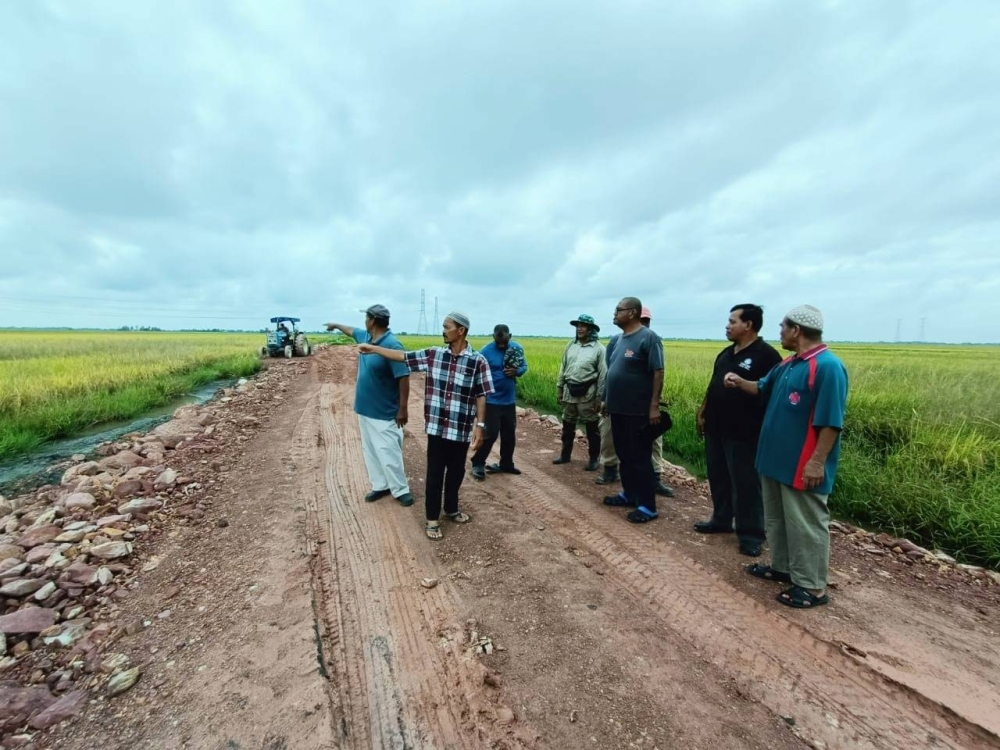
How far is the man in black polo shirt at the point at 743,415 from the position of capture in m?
3.45

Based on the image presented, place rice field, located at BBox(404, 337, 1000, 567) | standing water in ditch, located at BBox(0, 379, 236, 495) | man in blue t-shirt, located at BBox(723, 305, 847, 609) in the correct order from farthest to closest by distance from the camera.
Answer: standing water in ditch, located at BBox(0, 379, 236, 495), rice field, located at BBox(404, 337, 1000, 567), man in blue t-shirt, located at BBox(723, 305, 847, 609)

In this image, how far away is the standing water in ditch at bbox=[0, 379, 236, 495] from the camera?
557cm

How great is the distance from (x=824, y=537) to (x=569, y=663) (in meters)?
1.84

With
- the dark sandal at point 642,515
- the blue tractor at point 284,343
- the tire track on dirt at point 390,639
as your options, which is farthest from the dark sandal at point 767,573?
the blue tractor at point 284,343

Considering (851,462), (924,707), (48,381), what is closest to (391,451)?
(924,707)

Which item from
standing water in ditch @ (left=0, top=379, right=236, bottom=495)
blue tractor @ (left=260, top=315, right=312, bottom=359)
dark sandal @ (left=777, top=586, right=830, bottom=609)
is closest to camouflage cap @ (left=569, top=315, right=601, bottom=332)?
dark sandal @ (left=777, top=586, right=830, bottom=609)

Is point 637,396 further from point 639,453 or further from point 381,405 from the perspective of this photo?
point 381,405

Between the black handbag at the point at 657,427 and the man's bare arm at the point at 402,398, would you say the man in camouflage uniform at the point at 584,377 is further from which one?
the man's bare arm at the point at 402,398

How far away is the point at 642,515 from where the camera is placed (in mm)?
4043

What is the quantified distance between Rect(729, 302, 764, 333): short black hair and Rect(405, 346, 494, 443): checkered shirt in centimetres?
205

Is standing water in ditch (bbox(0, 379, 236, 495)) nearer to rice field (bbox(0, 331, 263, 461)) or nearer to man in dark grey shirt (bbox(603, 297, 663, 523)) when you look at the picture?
rice field (bbox(0, 331, 263, 461))

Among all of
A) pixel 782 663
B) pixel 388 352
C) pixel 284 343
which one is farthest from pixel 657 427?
pixel 284 343

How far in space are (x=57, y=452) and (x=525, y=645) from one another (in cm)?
819

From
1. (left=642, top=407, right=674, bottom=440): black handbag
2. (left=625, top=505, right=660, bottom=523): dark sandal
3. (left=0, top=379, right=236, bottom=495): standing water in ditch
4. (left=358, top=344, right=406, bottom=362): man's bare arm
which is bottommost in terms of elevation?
(left=0, top=379, right=236, bottom=495): standing water in ditch
